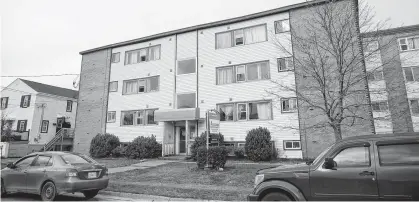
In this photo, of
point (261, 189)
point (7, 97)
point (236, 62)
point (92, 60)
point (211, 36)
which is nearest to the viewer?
point (261, 189)

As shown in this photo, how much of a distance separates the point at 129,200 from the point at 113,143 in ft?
49.8

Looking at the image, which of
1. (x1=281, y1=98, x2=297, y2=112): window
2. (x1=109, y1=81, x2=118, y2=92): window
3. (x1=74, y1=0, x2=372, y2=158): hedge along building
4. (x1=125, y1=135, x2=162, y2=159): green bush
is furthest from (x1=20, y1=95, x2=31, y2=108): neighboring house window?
(x1=281, y1=98, x2=297, y2=112): window

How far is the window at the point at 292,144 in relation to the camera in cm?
1728

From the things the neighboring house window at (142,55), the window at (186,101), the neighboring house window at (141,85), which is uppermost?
the neighboring house window at (142,55)

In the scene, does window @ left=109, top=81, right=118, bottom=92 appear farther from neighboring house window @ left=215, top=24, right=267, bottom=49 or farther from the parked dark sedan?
the parked dark sedan

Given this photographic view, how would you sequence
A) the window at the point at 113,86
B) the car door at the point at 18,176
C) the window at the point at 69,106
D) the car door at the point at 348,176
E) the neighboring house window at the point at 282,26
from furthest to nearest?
the window at the point at 69,106
the window at the point at 113,86
the neighboring house window at the point at 282,26
the car door at the point at 18,176
the car door at the point at 348,176

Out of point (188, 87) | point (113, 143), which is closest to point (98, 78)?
point (113, 143)

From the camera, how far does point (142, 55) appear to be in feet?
80.5

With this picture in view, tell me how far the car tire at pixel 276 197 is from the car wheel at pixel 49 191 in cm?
601

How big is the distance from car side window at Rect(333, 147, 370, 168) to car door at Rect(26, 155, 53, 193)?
792 centimetres

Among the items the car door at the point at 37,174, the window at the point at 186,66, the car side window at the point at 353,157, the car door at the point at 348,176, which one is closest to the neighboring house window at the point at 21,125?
the window at the point at 186,66

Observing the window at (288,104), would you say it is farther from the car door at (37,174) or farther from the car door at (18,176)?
the car door at (18,176)

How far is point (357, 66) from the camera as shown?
11.7 m

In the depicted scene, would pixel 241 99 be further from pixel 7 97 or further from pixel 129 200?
pixel 7 97
